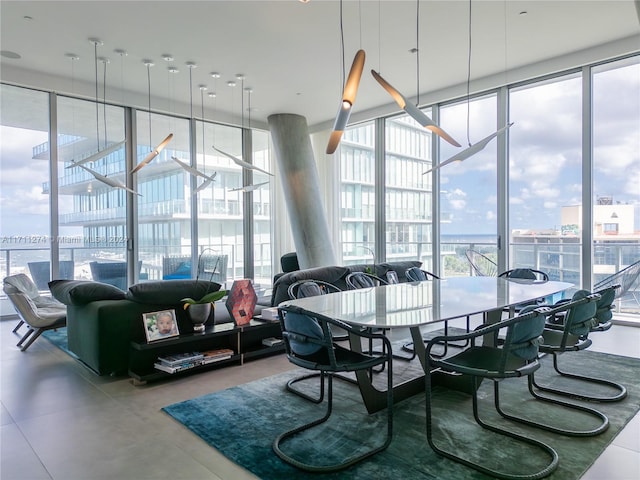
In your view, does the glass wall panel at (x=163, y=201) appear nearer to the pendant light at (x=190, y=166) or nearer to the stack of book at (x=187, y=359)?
the pendant light at (x=190, y=166)

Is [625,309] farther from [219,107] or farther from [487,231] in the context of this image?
[219,107]

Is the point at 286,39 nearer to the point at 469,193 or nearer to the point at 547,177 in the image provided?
the point at 469,193

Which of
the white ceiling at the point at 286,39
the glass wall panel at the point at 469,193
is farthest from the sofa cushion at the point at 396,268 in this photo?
the white ceiling at the point at 286,39

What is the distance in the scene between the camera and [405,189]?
759 cm

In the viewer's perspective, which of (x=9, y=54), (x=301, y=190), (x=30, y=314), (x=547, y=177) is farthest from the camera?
(x=301, y=190)

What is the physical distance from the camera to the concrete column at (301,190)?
24.2ft

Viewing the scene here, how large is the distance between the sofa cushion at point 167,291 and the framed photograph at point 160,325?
0.10 metres

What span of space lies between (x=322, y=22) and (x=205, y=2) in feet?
3.95

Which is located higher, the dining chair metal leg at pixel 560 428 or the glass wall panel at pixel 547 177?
the glass wall panel at pixel 547 177

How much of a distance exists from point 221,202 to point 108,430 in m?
5.92

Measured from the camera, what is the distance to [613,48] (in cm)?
503

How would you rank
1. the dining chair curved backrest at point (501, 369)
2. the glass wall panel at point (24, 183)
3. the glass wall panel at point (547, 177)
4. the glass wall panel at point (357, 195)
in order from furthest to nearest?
the glass wall panel at point (357, 195), the glass wall panel at point (24, 183), the glass wall panel at point (547, 177), the dining chair curved backrest at point (501, 369)

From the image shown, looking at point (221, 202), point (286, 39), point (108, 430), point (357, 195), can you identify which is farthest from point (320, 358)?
point (357, 195)

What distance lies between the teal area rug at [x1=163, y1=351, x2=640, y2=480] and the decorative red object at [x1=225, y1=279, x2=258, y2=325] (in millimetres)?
678
